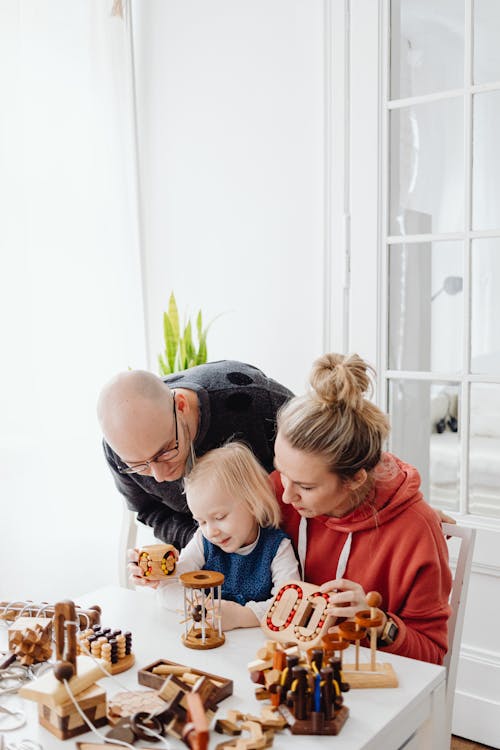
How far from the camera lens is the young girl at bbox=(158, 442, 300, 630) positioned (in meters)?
1.64

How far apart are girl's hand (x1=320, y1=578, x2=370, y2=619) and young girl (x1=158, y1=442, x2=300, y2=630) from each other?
18 centimetres

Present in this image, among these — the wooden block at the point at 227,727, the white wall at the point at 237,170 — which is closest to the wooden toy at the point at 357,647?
the wooden block at the point at 227,727

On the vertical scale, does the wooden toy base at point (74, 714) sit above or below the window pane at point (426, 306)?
below

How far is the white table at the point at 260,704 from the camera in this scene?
115 centimetres

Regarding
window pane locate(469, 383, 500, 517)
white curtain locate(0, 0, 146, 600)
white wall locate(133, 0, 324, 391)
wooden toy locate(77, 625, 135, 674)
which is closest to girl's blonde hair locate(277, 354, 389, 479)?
wooden toy locate(77, 625, 135, 674)

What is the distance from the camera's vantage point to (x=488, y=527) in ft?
8.15

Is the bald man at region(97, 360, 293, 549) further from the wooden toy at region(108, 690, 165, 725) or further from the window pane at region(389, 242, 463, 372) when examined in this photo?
the window pane at region(389, 242, 463, 372)

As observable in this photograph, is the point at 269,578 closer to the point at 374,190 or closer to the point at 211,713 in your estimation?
the point at 211,713

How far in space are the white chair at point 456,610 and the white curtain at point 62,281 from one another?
1.73m

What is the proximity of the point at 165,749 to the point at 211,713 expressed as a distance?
10 centimetres

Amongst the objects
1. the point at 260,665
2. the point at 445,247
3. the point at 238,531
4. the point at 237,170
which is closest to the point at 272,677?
the point at 260,665

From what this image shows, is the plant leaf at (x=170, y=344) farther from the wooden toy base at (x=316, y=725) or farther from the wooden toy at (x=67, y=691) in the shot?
the wooden toy base at (x=316, y=725)

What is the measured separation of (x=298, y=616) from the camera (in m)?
1.46

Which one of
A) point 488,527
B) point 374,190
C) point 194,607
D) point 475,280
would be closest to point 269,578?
point 194,607
